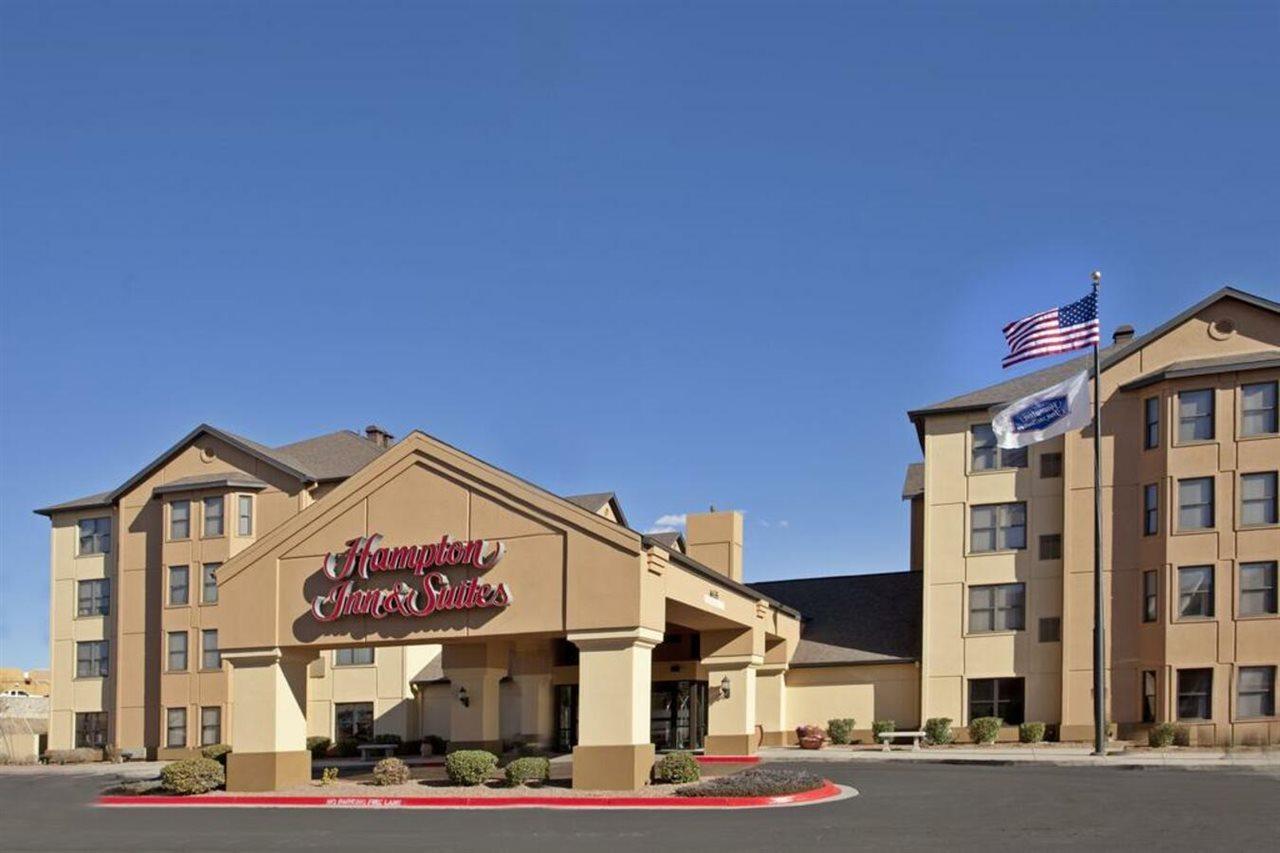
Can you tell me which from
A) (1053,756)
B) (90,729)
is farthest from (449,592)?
(90,729)

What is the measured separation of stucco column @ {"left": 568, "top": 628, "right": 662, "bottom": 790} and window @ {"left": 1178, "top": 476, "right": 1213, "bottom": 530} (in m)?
21.3

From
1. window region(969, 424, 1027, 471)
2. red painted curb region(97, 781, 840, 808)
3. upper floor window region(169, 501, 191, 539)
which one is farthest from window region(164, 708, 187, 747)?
window region(969, 424, 1027, 471)

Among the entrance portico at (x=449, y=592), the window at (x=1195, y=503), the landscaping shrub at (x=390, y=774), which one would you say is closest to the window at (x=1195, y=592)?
the window at (x=1195, y=503)

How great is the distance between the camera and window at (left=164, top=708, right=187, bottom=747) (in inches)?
2063

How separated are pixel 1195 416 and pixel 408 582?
84.3 feet

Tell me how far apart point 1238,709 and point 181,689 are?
1509 inches

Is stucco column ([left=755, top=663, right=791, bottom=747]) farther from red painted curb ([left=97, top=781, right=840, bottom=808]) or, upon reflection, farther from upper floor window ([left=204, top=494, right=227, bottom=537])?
upper floor window ([left=204, top=494, right=227, bottom=537])

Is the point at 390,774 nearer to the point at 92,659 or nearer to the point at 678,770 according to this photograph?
the point at 678,770

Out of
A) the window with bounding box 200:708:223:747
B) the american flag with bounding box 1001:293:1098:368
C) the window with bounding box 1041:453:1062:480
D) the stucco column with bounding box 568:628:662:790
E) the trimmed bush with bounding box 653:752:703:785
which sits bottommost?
the window with bounding box 200:708:223:747

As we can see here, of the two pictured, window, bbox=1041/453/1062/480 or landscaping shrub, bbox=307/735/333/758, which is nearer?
window, bbox=1041/453/1062/480

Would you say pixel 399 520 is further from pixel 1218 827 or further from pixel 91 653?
pixel 91 653

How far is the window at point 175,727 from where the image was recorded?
5241cm

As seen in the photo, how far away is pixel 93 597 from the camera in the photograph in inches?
2251

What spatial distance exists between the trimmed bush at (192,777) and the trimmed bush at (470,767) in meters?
6.12
